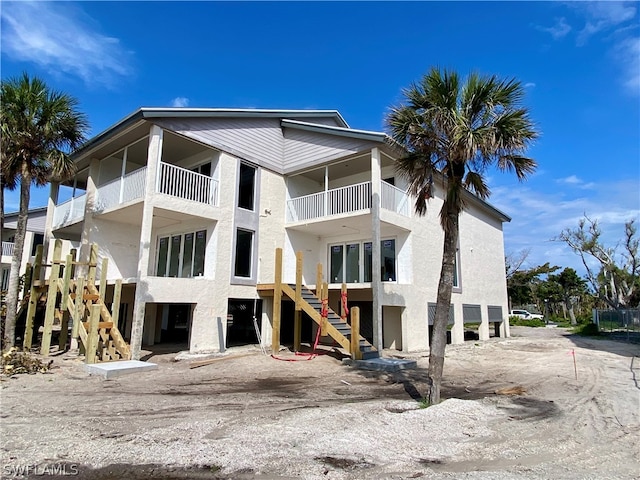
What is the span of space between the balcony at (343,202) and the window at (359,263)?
189 cm

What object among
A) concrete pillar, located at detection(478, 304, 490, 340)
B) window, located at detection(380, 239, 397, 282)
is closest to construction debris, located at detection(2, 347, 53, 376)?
window, located at detection(380, 239, 397, 282)

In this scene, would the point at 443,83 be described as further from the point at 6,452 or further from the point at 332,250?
the point at 332,250

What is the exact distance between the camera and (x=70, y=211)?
17828 millimetres

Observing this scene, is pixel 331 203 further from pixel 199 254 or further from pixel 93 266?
pixel 93 266

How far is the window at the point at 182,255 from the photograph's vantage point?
1564 centimetres

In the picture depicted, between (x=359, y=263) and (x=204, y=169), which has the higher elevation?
(x=204, y=169)

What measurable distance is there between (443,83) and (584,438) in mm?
6670

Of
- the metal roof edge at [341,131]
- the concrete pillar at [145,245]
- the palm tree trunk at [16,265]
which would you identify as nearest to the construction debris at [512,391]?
the metal roof edge at [341,131]

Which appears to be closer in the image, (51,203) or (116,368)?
(116,368)

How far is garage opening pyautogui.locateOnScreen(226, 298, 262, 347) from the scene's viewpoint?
54.9 ft

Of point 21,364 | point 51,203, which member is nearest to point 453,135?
point 21,364

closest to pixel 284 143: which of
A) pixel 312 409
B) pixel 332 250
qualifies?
pixel 332 250

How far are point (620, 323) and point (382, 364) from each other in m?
26.7

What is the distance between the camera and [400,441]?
583cm
